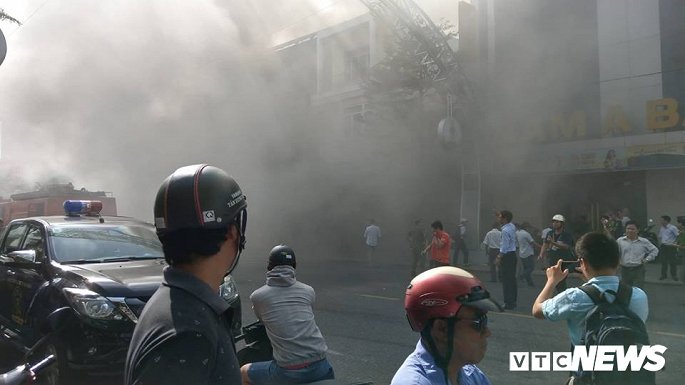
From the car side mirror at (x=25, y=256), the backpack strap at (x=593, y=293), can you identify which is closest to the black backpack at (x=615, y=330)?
the backpack strap at (x=593, y=293)

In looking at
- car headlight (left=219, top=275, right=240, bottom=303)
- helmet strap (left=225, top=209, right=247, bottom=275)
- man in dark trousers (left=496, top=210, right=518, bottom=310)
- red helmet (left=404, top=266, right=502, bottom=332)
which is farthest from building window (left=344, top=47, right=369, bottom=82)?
helmet strap (left=225, top=209, right=247, bottom=275)

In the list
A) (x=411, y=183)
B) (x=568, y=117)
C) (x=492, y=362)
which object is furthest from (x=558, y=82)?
(x=492, y=362)

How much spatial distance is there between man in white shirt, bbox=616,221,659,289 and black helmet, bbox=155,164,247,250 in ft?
19.1

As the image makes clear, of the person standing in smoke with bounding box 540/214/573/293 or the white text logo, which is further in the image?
the person standing in smoke with bounding box 540/214/573/293

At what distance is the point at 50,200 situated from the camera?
10.8 metres

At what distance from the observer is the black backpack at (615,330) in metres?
1.99

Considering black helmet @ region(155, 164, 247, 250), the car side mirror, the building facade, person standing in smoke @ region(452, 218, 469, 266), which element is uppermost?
the building facade

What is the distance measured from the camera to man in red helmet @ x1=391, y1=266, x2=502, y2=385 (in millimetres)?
1373

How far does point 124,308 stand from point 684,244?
9.35 m

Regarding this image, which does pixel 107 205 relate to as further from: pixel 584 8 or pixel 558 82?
pixel 584 8

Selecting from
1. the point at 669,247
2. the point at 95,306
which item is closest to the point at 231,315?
the point at 95,306

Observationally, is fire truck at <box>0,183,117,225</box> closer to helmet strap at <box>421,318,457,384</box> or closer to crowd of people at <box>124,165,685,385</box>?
crowd of people at <box>124,165,685,385</box>

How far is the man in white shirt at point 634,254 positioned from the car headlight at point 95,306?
520 cm

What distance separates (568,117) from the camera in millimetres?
13414
